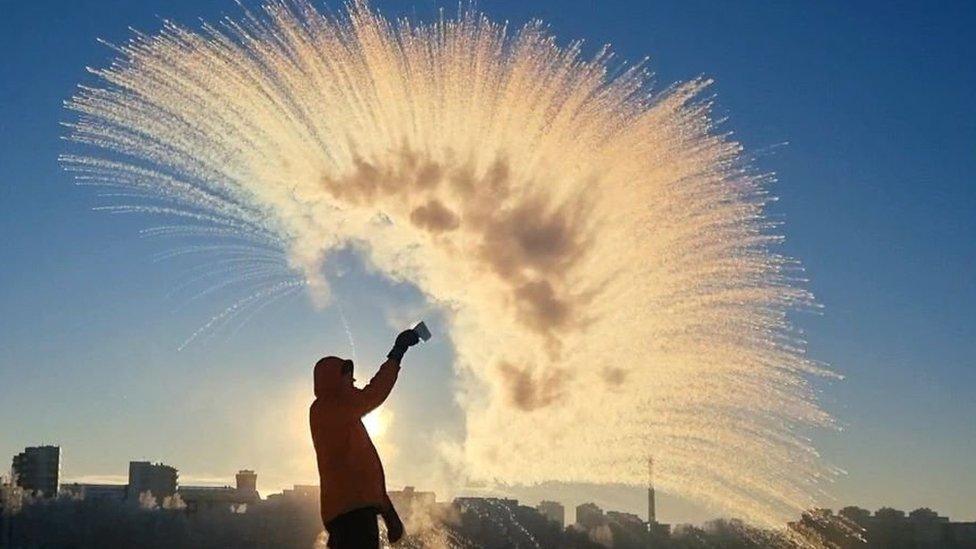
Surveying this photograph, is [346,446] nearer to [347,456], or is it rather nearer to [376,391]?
[347,456]

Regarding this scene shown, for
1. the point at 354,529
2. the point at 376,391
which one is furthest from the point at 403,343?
the point at 354,529

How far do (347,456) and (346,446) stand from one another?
0.15 metres

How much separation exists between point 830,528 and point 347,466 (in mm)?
174635

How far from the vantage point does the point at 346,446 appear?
19.6 m

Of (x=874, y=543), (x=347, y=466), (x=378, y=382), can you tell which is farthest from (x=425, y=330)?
(x=874, y=543)

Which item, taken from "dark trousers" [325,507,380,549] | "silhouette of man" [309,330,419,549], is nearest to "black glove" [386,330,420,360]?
"silhouette of man" [309,330,419,549]

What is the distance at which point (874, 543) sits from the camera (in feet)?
645

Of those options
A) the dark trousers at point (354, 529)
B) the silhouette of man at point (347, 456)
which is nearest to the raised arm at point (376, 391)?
the silhouette of man at point (347, 456)

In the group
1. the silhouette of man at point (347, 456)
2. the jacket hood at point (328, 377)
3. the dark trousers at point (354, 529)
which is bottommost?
the dark trousers at point (354, 529)

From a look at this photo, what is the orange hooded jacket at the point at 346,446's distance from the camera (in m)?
19.5

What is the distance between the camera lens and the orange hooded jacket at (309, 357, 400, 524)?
768 inches

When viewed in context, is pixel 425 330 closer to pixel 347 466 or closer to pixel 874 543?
pixel 347 466

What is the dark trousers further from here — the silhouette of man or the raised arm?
the raised arm

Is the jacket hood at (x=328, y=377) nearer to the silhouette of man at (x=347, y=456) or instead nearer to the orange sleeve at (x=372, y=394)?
the silhouette of man at (x=347, y=456)
